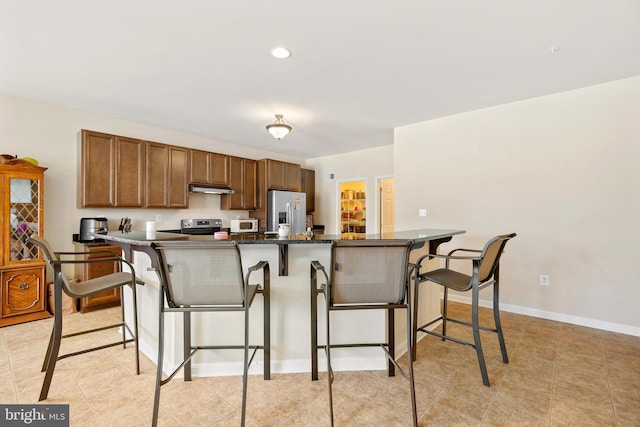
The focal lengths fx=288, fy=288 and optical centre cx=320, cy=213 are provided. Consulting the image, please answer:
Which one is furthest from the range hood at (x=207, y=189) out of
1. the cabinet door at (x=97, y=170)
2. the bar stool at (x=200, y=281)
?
the bar stool at (x=200, y=281)

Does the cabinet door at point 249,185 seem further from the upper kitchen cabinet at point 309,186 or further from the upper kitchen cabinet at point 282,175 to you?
the upper kitchen cabinet at point 309,186

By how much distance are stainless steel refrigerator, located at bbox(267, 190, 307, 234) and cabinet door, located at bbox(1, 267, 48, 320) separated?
3195 millimetres

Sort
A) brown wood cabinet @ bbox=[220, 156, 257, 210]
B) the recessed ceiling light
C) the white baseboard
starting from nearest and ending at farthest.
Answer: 1. the recessed ceiling light
2. the white baseboard
3. brown wood cabinet @ bbox=[220, 156, 257, 210]

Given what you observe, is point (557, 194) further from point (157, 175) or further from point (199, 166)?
point (157, 175)

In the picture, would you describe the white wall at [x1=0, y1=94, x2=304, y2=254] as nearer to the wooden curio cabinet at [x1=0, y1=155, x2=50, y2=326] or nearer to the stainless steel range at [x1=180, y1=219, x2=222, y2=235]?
the wooden curio cabinet at [x1=0, y1=155, x2=50, y2=326]

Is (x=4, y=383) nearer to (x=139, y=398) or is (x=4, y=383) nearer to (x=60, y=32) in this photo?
(x=139, y=398)

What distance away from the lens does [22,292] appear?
122 inches

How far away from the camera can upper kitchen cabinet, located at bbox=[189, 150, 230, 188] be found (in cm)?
466

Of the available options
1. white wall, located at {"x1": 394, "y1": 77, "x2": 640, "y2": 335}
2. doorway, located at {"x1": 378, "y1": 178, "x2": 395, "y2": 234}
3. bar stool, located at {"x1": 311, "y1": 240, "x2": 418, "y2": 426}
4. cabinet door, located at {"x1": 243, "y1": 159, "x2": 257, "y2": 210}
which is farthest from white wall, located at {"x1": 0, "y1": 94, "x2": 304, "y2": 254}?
white wall, located at {"x1": 394, "y1": 77, "x2": 640, "y2": 335}

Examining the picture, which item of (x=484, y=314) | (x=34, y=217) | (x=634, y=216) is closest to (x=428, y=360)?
(x=484, y=314)

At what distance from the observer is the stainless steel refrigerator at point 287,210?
5.48 meters

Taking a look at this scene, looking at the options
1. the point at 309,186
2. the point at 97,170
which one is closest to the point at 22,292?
the point at 97,170

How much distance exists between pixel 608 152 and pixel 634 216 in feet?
2.20

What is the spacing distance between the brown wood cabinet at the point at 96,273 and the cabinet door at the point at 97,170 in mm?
605
